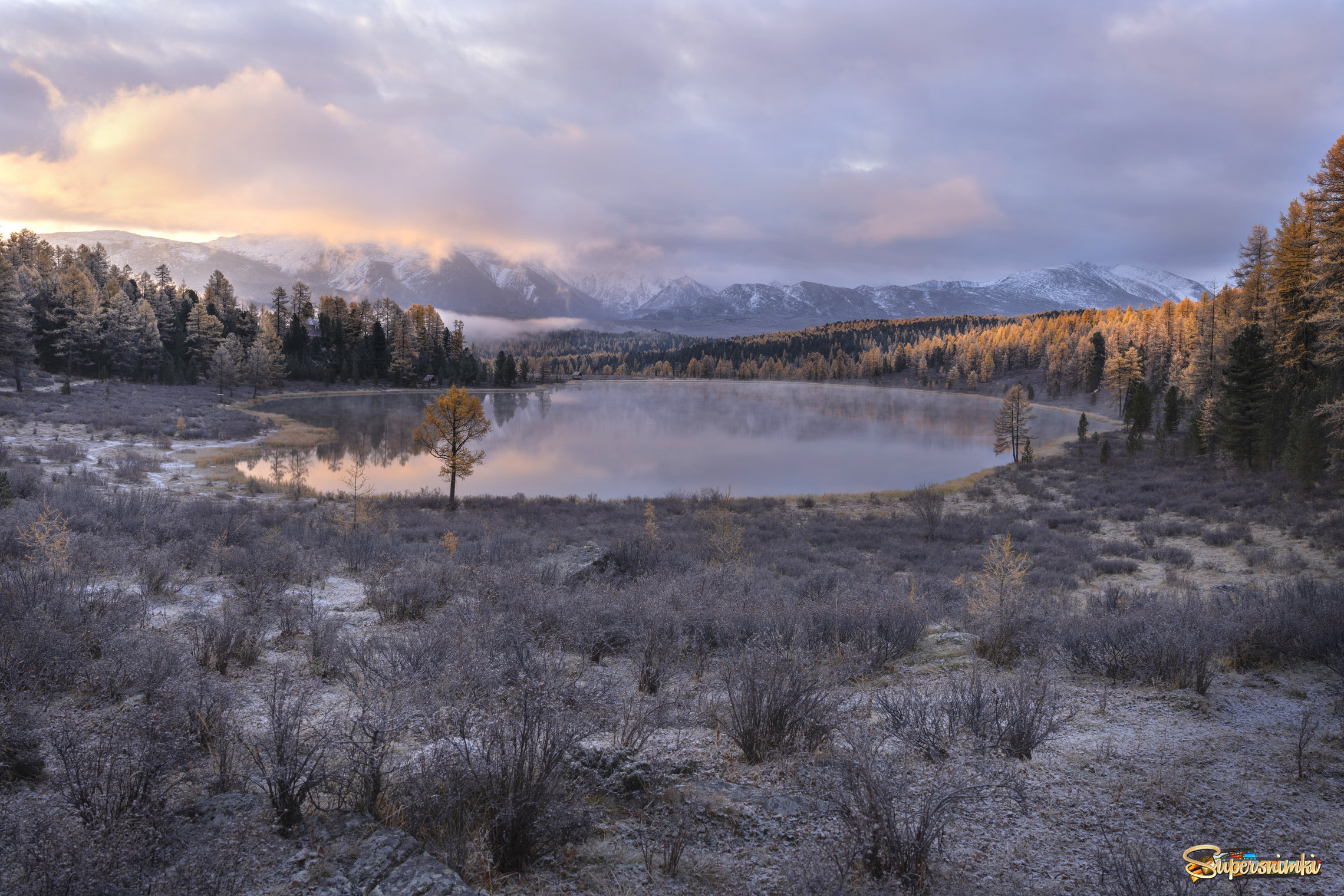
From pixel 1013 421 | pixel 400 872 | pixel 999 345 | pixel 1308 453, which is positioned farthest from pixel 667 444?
pixel 999 345

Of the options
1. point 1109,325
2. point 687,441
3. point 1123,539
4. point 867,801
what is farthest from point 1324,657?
point 1109,325

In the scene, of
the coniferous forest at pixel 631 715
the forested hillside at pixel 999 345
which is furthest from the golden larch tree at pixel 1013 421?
the coniferous forest at pixel 631 715

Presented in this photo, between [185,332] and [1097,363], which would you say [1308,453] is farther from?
[185,332]

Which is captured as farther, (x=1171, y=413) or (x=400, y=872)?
(x=1171, y=413)

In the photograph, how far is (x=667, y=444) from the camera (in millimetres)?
47719

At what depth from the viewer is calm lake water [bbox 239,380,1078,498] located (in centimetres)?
3419

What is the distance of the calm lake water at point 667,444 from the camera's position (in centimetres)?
3419

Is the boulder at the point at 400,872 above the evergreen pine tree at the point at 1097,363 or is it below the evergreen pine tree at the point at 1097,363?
below

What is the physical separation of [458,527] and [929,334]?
192126mm

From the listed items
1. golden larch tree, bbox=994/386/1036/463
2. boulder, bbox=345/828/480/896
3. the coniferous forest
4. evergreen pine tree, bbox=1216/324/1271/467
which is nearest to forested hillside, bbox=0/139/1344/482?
evergreen pine tree, bbox=1216/324/1271/467

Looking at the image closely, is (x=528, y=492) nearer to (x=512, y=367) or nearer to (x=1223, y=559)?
(x=1223, y=559)

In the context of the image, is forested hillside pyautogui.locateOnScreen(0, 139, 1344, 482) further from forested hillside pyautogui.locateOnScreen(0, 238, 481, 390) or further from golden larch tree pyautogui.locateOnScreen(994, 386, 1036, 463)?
golden larch tree pyautogui.locateOnScreen(994, 386, 1036, 463)

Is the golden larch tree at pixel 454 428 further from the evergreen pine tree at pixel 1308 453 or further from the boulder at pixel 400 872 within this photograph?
the evergreen pine tree at pixel 1308 453

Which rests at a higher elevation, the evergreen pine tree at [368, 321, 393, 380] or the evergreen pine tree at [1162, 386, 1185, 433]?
the evergreen pine tree at [368, 321, 393, 380]
